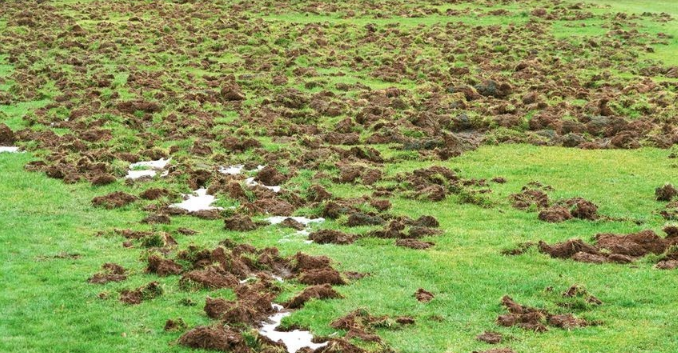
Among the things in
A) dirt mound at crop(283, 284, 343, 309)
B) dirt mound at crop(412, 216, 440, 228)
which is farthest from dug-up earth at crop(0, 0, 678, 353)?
dirt mound at crop(412, 216, 440, 228)

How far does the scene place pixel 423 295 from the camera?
21.2m

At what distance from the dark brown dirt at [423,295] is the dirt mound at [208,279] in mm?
4201

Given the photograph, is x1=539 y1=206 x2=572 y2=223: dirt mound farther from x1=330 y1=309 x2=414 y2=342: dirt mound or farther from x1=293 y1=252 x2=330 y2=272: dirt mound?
x1=330 y1=309 x2=414 y2=342: dirt mound

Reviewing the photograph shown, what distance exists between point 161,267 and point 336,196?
9.00 meters

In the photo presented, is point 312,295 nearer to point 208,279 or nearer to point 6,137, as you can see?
point 208,279

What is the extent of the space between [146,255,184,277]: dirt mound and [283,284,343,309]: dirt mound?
3338mm

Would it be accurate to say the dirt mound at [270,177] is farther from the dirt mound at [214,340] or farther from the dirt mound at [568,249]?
the dirt mound at [214,340]

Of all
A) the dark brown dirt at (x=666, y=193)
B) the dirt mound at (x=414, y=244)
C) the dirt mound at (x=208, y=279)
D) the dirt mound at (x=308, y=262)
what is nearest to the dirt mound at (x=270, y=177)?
the dirt mound at (x=414, y=244)

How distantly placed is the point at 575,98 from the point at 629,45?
1891 centimetres

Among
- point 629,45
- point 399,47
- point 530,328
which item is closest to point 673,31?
point 629,45

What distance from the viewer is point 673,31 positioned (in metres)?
66.2

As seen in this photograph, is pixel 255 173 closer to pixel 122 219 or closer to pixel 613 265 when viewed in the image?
pixel 122 219

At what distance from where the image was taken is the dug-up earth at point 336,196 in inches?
765

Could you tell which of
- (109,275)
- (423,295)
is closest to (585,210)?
(423,295)
